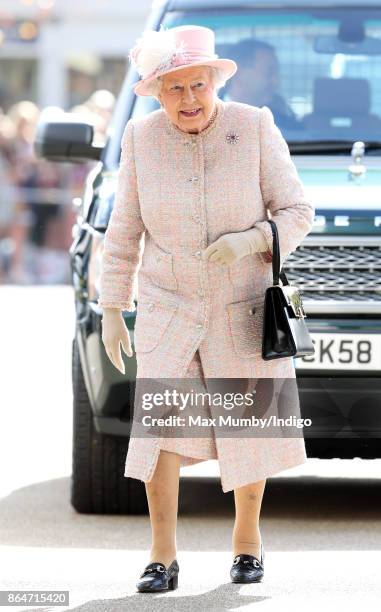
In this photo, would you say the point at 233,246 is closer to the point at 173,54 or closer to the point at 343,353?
the point at 173,54

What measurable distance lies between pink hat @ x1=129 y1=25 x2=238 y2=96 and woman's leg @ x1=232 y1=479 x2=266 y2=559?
1.24 meters

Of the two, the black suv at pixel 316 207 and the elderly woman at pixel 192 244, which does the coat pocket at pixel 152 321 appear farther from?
the black suv at pixel 316 207

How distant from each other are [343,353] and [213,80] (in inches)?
58.2

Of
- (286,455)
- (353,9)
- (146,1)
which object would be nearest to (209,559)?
(286,455)

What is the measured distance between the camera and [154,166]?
20.3 feet

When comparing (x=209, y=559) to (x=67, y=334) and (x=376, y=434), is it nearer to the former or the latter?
(x=376, y=434)

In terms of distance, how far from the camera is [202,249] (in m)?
6.11

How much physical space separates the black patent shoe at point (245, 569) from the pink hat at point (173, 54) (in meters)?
1.45

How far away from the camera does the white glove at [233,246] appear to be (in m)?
5.98

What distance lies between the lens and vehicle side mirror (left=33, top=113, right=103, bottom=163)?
27.4 feet

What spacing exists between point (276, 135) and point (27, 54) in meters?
24.8

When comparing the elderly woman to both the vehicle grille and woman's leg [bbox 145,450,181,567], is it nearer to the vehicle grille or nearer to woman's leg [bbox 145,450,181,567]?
woman's leg [bbox 145,450,181,567]

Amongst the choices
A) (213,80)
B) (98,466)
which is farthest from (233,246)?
(98,466)

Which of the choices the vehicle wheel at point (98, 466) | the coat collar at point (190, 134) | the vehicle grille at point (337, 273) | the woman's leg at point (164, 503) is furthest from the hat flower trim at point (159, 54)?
the vehicle wheel at point (98, 466)
